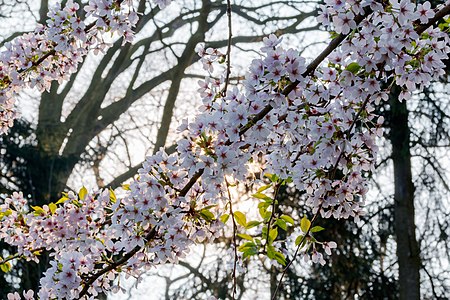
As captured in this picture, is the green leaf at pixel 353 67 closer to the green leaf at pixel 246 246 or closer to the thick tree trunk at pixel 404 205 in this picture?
the green leaf at pixel 246 246

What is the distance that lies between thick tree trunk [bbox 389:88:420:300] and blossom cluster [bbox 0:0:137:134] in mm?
3853

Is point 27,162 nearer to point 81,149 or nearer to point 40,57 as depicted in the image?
point 81,149

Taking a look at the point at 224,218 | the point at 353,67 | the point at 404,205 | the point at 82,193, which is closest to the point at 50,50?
the point at 82,193

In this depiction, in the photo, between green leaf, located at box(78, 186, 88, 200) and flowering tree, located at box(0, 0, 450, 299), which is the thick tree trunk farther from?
green leaf, located at box(78, 186, 88, 200)

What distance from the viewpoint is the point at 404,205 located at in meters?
5.71

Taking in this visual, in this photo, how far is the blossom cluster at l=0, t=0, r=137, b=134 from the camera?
7.26 feet

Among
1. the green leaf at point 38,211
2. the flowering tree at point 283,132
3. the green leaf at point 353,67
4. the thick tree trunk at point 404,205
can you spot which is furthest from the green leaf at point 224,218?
the thick tree trunk at point 404,205

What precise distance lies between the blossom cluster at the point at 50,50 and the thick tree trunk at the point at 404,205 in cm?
385

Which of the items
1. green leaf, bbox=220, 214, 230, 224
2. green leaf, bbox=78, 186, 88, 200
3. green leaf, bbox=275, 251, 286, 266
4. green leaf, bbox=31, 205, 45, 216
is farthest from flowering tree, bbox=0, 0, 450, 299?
green leaf, bbox=31, 205, 45, 216

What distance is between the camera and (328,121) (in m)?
1.58

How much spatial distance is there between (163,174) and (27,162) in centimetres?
541

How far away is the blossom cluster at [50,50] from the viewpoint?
7.26ft

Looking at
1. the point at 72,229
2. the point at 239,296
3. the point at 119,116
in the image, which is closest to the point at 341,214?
the point at 72,229

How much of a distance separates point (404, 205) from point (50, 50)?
13.4 feet
